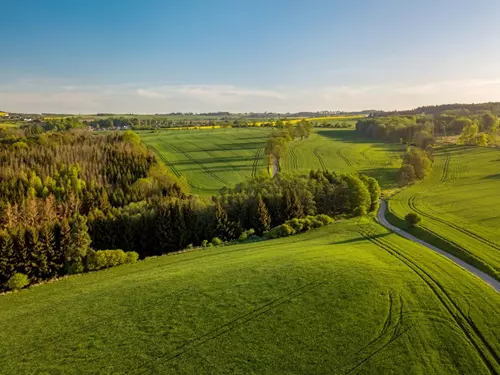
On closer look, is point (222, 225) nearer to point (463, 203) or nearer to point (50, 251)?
point (50, 251)

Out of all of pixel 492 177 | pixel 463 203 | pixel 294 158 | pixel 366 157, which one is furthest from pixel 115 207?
pixel 492 177

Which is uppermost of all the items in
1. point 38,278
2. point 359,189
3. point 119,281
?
point 359,189

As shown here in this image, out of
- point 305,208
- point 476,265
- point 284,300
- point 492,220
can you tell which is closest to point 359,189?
point 305,208

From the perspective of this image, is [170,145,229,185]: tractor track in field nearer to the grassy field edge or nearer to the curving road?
the curving road

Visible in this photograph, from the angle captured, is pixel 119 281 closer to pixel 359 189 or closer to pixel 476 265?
pixel 476 265

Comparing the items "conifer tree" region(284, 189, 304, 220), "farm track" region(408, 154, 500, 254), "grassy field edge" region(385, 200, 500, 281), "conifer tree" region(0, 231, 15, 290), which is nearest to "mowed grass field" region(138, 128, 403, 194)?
"farm track" region(408, 154, 500, 254)

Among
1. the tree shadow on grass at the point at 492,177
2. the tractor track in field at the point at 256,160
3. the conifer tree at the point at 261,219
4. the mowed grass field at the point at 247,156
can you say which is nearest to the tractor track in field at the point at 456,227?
the mowed grass field at the point at 247,156

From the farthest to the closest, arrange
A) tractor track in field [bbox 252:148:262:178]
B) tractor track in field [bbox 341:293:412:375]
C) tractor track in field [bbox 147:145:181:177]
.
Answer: tractor track in field [bbox 147:145:181:177] < tractor track in field [bbox 252:148:262:178] < tractor track in field [bbox 341:293:412:375]
